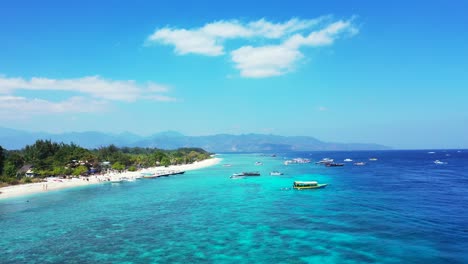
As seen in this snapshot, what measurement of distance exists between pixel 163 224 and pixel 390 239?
2424cm

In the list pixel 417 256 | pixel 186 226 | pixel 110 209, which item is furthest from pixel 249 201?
pixel 417 256

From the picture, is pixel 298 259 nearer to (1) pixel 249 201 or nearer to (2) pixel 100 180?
(1) pixel 249 201

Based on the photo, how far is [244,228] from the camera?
120ft

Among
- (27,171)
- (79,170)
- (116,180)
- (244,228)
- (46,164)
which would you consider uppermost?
(46,164)

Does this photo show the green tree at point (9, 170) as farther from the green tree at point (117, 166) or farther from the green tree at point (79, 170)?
the green tree at point (117, 166)

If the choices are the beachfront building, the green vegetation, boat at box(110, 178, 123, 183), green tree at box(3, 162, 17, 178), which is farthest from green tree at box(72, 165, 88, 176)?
green tree at box(3, 162, 17, 178)

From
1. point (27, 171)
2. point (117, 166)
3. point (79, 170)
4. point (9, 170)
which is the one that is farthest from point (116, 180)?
point (117, 166)

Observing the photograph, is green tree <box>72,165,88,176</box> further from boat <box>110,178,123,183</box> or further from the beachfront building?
boat <box>110,178,123,183</box>

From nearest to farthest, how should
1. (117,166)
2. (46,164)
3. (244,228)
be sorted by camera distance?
(244,228) → (46,164) → (117,166)

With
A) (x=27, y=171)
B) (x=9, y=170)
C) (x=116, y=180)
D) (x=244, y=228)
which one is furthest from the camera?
(x=27, y=171)

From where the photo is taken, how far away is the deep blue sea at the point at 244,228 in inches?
1090

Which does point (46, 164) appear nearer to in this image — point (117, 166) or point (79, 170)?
point (79, 170)

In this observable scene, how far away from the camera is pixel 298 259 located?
1039 inches

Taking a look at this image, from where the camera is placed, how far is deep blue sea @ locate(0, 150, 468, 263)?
90.8 feet
